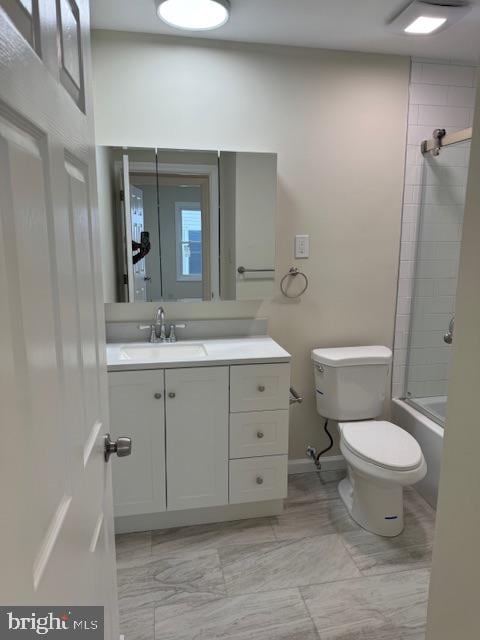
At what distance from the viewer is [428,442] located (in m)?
2.33

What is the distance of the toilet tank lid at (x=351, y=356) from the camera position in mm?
2264

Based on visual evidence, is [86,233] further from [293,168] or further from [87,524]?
[293,168]

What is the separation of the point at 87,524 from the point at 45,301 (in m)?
0.50

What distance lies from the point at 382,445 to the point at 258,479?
0.62 metres

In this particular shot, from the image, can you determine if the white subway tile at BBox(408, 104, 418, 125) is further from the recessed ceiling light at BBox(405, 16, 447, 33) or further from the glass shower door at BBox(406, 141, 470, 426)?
the recessed ceiling light at BBox(405, 16, 447, 33)

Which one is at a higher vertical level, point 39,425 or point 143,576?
point 39,425

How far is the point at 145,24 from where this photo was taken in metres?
1.94

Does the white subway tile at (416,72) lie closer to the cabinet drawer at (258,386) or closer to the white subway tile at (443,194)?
the white subway tile at (443,194)

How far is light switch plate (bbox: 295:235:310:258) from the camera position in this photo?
2.35 m

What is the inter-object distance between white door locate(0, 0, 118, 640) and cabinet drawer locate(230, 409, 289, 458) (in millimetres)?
1103

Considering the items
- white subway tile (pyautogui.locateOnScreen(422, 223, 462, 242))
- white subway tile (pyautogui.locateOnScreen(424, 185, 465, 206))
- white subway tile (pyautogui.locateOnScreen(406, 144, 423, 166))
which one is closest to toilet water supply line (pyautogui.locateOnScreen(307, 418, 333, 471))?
white subway tile (pyautogui.locateOnScreen(422, 223, 462, 242))

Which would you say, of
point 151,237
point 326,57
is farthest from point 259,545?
point 326,57

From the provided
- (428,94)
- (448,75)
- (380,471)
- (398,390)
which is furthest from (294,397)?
(448,75)
